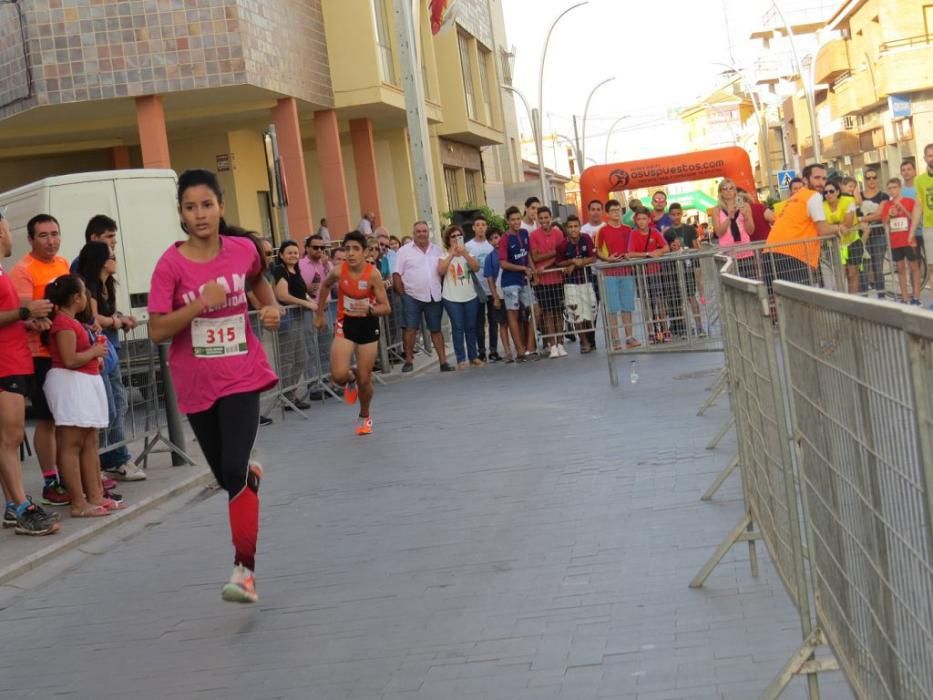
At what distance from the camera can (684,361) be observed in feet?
55.1

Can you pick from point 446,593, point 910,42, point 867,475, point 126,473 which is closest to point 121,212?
point 126,473

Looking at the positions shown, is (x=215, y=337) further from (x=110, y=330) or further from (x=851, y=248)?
(x=851, y=248)

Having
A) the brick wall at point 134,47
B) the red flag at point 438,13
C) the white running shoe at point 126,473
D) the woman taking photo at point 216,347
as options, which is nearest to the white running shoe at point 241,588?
the woman taking photo at point 216,347

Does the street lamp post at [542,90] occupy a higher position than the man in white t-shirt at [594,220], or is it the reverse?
the street lamp post at [542,90]

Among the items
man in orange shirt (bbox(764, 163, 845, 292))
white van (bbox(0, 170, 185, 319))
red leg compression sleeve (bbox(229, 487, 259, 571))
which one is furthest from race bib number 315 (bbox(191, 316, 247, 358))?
white van (bbox(0, 170, 185, 319))

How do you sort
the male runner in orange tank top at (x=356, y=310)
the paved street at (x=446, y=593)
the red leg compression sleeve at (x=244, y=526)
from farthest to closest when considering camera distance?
1. the male runner in orange tank top at (x=356, y=310)
2. the red leg compression sleeve at (x=244, y=526)
3. the paved street at (x=446, y=593)

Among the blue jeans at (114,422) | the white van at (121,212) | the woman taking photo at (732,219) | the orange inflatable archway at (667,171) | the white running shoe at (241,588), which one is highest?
the orange inflatable archway at (667,171)

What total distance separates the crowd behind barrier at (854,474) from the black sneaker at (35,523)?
5.07 metres

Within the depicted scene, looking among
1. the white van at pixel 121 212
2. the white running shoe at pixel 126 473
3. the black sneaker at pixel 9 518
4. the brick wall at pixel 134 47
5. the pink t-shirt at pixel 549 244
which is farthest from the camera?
the brick wall at pixel 134 47

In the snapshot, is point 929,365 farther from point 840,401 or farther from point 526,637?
point 526,637

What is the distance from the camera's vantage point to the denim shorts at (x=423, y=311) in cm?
2009

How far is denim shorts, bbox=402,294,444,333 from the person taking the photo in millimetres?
20094

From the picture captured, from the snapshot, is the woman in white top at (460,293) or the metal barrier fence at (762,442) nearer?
the metal barrier fence at (762,442)

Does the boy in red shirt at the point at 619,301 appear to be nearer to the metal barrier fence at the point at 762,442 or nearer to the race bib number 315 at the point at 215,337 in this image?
the metal barrier fence at the point at 762,442
